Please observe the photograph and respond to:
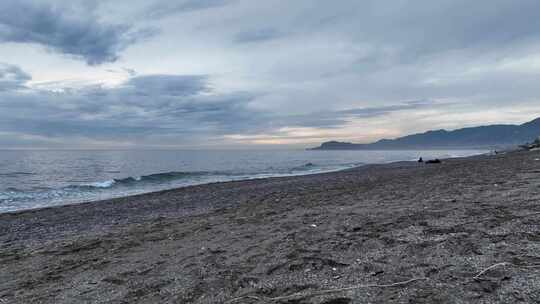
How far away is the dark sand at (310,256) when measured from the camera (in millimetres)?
3605

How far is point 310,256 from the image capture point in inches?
192

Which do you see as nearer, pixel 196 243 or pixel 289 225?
pixel 196 243

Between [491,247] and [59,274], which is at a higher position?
[491,247]

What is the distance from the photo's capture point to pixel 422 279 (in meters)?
3.66

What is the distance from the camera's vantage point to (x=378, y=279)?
3.79 meters

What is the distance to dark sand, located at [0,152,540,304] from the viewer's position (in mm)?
3605

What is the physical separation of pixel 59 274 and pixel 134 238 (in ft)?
7.35

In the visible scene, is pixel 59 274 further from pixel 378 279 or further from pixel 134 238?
pixel 378 279

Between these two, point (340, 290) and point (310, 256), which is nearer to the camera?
point (340, 290)

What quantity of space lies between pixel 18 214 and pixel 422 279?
15.2 m

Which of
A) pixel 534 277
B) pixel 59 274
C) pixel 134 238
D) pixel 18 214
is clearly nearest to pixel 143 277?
pixel 59 274

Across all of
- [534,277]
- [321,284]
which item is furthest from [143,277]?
[534,277]

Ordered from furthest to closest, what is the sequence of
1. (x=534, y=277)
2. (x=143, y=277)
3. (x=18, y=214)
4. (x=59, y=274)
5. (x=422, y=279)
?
(x=18, y=214)
(x=59, y=274)
(x=143, y=277)
(x=422, y=279)
(x=534, y=277)

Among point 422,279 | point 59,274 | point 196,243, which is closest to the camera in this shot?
point 422,279
